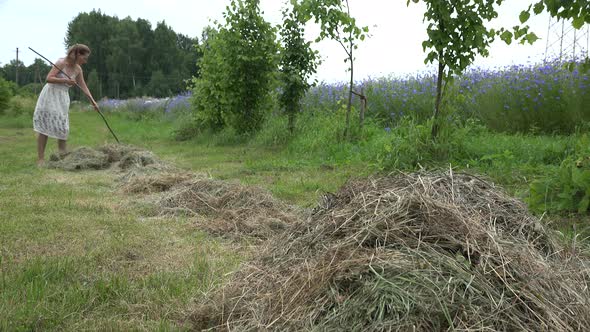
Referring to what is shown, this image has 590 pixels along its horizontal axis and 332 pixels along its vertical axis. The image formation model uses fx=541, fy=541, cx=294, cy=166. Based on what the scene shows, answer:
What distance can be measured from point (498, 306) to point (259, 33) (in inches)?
383

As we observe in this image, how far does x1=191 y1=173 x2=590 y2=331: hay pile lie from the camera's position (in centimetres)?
177

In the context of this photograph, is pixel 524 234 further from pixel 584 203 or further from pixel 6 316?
pixel 6 316

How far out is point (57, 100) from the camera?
8.21 metres

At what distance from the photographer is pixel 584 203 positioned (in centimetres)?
392

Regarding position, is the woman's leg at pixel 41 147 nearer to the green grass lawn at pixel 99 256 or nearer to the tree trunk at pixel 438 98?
the green grass lawn at pixel 99 256

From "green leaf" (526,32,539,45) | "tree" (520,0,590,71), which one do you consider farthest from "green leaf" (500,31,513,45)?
"tree" (520,0,590,71)

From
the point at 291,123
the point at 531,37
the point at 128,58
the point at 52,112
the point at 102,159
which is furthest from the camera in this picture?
the point at 128,58

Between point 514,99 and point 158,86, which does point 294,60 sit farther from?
point 158,86

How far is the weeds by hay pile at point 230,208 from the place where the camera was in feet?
13.2

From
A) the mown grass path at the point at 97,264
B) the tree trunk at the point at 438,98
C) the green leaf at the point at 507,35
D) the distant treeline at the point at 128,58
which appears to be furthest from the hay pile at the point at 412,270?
the distant treeline at the point at 128,58

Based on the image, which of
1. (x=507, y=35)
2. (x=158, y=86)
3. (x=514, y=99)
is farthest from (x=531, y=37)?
(x=158, y=86)

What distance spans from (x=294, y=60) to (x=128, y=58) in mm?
59957

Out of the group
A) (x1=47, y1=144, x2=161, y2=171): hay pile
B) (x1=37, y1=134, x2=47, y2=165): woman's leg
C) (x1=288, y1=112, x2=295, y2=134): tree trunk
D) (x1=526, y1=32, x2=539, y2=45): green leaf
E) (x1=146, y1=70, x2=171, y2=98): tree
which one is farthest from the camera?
(x1=146, y1=70, x2=171, y2=98): tree

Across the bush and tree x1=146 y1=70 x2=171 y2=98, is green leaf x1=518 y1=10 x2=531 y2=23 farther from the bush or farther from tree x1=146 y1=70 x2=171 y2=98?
tree x1=146 y1=70 x2=171 y2=98
